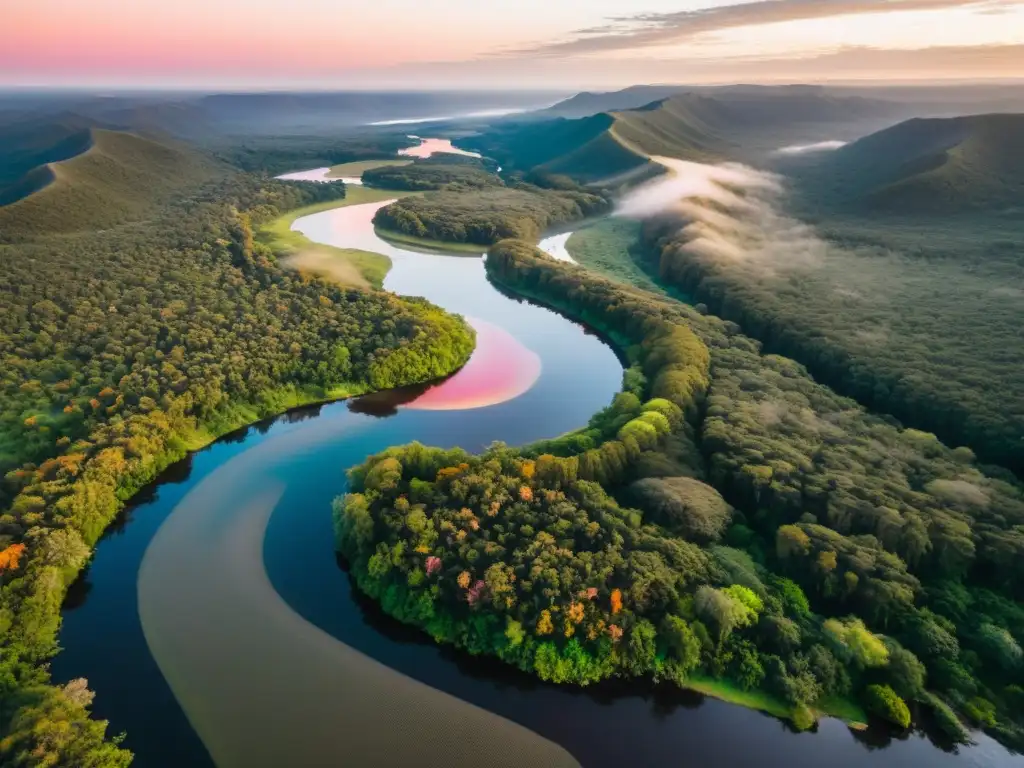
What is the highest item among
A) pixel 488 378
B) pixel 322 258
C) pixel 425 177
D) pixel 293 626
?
pixel 293 626

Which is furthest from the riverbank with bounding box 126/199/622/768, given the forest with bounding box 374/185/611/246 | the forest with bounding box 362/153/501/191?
the forest with bounding box 362/153/501/191

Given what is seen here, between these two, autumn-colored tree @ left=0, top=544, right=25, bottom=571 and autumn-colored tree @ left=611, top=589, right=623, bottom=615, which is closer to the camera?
autumn-colored tree @ left=611, top=589, right=623, bottom=615

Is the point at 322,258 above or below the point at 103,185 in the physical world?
below

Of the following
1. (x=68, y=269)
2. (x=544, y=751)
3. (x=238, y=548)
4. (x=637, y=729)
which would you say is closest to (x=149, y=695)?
(x=238, y=548)

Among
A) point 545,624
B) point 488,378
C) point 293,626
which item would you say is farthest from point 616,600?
point 488,378

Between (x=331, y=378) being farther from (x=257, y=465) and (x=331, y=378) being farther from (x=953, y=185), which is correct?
(x=953, y=185)

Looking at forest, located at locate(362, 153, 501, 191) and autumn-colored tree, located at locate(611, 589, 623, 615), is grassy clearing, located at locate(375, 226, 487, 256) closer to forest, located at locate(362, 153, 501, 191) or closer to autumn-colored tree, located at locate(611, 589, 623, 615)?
forest, located at locate(362, 153, 501, 191)

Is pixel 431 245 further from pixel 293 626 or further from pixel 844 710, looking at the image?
pixel 844 710
